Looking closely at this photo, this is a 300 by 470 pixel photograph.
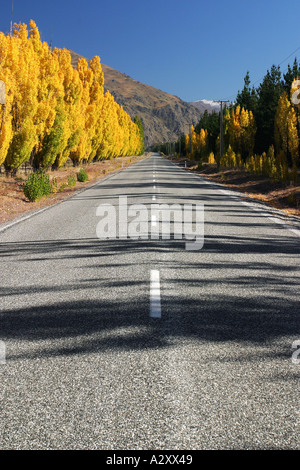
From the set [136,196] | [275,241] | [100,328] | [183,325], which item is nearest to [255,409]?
[183,325]

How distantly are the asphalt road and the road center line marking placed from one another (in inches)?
0.6

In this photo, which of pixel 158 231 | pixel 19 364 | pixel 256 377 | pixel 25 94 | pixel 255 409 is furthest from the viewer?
pixel 25 94

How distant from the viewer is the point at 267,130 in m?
40.0

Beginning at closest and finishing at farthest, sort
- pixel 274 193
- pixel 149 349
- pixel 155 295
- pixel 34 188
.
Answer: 1. pixel 149 349
2. pixel 155 295
3. pixel 34 188
4. pixel 274 193

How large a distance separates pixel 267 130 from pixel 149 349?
39.2m

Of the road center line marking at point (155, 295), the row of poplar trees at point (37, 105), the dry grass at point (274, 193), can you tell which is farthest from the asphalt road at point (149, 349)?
the row of poplar trees at point (37, 105)

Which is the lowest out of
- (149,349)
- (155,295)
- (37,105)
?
(149,349)

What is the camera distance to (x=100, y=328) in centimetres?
433

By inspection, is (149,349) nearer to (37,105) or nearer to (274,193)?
(274,193)

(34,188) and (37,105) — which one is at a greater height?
(37,105)

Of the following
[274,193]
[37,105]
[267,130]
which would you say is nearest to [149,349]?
[274,193]

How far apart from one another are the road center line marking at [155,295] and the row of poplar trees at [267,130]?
1554 centimetres

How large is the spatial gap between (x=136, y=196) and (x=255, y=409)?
604 inches

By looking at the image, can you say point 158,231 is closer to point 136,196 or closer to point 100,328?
point 100,328
